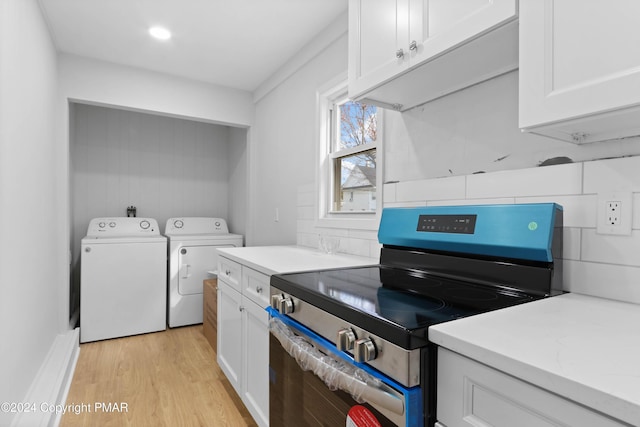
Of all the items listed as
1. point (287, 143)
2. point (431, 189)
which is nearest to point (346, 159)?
point (287, 143)

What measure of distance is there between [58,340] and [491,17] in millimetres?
3398

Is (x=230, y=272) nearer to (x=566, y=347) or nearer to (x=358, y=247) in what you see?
(x=358, y=247)

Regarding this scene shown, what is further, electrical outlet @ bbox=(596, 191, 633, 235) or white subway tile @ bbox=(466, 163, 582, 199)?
white subway tile @ bbox=(466, 163, 582, 199)

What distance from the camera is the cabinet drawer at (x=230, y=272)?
193 cm

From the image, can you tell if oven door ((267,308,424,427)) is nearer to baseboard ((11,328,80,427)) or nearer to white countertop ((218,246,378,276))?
white countertop ((218,246,378,276))

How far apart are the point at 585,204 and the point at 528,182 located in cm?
19

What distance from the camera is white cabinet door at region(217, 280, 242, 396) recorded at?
6.37ft

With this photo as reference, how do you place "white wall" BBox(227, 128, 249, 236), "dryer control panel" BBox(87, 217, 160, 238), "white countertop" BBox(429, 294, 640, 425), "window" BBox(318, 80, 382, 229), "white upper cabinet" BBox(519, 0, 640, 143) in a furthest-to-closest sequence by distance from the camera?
"white wall" BBox(227, 128, 249, 236) → "dryer control panel" BBox(87, 217, 160, 238) → "window" BBox(318, 80, 382, 229) → "white upper cabinet" BBox(519, 0, 640, 143) → "white countertop" BBox(429, 294, 640, 425)

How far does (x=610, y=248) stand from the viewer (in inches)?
39.3

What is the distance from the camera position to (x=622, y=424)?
0.46 m

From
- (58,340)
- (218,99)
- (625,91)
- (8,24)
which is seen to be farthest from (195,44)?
(625,91)

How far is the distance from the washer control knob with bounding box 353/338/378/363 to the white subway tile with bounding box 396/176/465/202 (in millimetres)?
864

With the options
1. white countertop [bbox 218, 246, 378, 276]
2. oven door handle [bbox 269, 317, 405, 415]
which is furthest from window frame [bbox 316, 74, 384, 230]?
oven door handle [bbox 269, 317, 405, 415]

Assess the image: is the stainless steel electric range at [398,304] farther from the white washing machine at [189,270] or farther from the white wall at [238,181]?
the white wall at [238,181]
